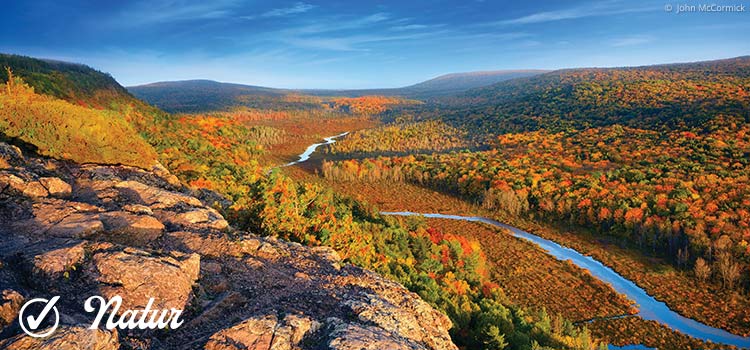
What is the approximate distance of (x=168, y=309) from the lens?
9.52m

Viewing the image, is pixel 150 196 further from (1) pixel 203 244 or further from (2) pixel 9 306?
(2) pixel 9 306

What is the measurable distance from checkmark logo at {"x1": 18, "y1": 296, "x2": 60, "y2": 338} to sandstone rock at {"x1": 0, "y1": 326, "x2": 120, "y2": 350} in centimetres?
10

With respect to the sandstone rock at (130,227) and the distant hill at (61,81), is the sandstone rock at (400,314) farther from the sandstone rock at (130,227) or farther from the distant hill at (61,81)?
the distant hill at (61,81)

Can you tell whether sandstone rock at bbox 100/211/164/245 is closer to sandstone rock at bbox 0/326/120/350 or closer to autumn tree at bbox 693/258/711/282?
sandstone rock at bbox 0/326/120/350

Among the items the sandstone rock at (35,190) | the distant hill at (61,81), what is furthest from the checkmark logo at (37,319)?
the distant hill at (61,81)

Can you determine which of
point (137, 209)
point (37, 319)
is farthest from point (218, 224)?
point (37, 319)

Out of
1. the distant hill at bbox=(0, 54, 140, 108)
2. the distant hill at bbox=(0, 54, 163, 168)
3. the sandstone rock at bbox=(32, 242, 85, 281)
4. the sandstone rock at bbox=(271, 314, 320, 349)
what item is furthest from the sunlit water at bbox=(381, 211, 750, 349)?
the distant hill at bbox=(0, 54, 140, 108)

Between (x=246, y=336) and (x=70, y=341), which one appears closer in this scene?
(x=70, y=341)

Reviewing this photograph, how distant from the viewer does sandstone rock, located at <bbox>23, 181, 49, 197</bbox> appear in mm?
13422

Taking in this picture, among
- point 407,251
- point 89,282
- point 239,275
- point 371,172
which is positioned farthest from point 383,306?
point 371,172

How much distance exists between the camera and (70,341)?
6.74 m

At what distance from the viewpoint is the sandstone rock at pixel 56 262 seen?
8.83m

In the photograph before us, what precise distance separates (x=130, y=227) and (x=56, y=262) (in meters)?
3.96

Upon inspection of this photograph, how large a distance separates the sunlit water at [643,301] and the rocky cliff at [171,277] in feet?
162
